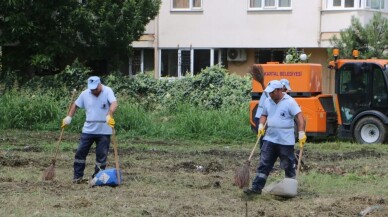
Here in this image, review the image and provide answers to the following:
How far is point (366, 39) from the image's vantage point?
78.8 ft

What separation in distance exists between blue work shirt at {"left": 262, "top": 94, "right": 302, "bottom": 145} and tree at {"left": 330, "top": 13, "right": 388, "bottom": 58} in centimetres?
1337

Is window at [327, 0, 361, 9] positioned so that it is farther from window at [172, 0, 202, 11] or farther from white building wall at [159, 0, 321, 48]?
window at [172, 0, 202, 11]

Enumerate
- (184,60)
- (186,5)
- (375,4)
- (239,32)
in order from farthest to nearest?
(184,60), (186,5), (239,32), (375,4)

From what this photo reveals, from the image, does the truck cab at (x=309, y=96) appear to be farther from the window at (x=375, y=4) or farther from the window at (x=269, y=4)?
the window at (x=269, y=4)

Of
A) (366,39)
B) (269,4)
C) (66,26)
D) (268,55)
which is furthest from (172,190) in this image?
(268,55)

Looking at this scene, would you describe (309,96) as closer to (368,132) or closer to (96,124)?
(368,132)

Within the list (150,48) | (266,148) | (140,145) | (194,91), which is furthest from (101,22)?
(266,148)

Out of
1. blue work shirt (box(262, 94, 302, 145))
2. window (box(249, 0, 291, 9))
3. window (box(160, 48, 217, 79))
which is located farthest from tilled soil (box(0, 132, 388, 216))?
window (box(160, 48, 217, 79))

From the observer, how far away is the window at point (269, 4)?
28.6 metres

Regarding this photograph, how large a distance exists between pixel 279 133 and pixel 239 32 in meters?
18.5

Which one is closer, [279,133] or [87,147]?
[279,133]

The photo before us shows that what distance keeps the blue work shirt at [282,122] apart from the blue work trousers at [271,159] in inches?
3.8

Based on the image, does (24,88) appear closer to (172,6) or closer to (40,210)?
(172,6)

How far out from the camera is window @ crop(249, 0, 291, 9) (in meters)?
28.6
